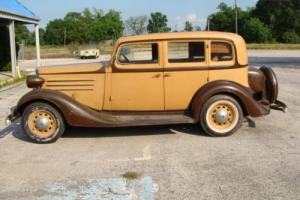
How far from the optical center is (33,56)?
4972 cm

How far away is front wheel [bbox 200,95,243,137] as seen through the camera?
7020mm

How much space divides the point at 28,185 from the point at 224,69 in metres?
3.68

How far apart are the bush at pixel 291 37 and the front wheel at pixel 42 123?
7577 centimetres

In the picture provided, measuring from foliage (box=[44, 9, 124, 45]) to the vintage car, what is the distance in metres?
74.1

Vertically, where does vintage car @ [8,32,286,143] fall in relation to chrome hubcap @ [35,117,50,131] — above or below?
above

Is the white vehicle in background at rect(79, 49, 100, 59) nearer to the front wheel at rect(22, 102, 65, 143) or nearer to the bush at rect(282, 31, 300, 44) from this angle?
the front wheel at rect(22, 102, 65, 143)

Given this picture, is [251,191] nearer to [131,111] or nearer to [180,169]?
[180,169]

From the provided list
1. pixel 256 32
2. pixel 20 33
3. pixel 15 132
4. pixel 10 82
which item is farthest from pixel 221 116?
pixel 256 32

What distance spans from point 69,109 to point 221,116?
2461 mm

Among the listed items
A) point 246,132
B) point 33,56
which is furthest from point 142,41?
point 33,56

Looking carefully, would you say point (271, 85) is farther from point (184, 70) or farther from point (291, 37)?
point (291, 37)

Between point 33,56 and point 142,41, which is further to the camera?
point 33,56

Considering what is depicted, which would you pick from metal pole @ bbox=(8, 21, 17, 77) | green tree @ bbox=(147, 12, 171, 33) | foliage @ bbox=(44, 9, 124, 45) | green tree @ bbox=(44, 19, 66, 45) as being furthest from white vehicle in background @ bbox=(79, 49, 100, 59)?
green tree @ bbox=(147, 12, 171, 33)

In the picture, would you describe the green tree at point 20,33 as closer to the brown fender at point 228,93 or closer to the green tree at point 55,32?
the green tree at point 55,32
